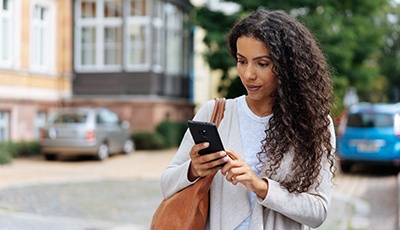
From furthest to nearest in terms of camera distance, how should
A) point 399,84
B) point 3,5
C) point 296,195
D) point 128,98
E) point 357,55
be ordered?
point 399,84, point 357,55, point 128,98, point 3,5, point 296,195

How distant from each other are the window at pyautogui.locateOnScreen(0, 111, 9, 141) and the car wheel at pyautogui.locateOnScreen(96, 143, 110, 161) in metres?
2.52

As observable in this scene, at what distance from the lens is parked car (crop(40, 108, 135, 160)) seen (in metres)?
16.4

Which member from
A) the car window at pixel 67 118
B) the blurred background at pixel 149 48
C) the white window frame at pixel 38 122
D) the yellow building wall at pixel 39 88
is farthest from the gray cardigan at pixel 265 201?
the blurred background at pixel 149 48

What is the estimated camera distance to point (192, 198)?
2.16 metres

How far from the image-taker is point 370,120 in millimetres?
14344

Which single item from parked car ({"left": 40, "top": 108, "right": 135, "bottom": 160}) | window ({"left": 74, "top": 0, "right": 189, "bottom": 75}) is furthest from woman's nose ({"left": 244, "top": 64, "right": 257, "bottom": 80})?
window ({"left": 74, "top": 0, "right": 189, "bottom": 75})

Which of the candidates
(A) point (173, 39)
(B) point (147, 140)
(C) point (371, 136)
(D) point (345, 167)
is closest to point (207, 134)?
(C) point (371, 136)

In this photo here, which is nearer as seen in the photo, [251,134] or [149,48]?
[251,134]

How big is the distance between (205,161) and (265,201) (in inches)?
9.8

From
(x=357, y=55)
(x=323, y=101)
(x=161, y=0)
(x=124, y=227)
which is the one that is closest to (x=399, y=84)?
(x=357, y=55)

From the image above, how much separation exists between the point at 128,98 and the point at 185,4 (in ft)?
16.8

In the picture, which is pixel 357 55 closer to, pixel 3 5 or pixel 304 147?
pixel 3 5

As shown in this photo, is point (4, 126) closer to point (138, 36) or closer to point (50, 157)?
point (50, 157)

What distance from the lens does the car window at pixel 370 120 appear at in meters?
14.2
